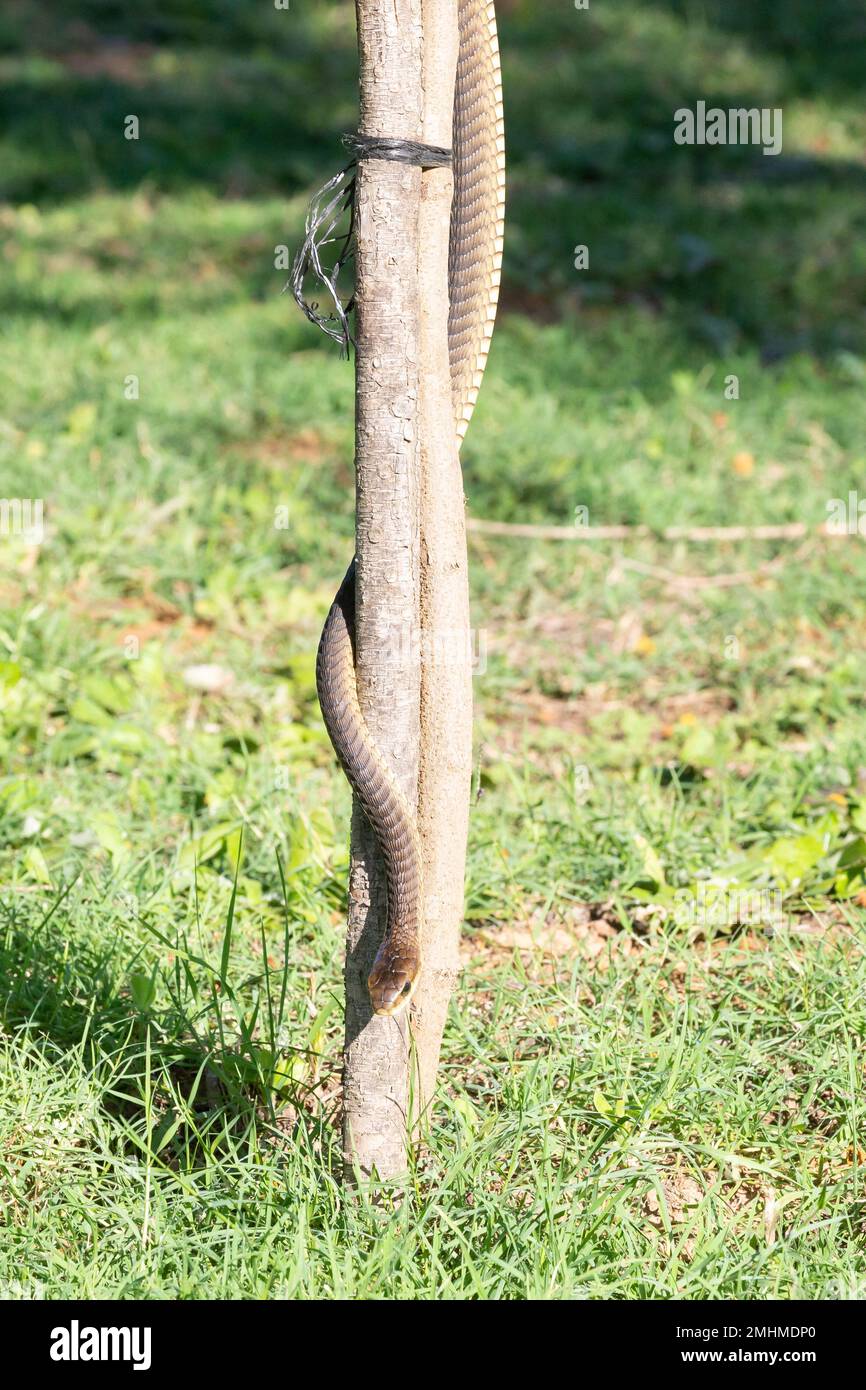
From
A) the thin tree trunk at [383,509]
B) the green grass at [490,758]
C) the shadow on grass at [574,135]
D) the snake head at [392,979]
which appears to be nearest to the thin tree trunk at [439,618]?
the thin tree trunk at [383,509]

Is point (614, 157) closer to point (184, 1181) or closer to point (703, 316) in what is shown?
point (703, 316)

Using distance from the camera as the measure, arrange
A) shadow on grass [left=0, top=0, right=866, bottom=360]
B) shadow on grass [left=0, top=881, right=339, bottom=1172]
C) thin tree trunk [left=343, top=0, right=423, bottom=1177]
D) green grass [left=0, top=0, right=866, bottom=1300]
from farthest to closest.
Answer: shadow on grass [left=0, top=0, right=866, bottom=360] < shadow on grass [left=0, top=881, right=339, bottom=1172] < green grass [left=0, top=0, right=866, bottom=1300] < thin tree trunk [left=343, top=0, right=423, bottom=1177]

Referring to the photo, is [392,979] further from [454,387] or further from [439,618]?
[454,387]

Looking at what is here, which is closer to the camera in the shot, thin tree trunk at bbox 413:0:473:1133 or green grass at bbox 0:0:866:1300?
thin tree trunk at bbox 413:0:473:1133

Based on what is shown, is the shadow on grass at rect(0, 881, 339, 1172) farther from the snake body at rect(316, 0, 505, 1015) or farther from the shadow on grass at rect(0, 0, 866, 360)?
the shadow on grass at rect(0, 0, 866, 360)

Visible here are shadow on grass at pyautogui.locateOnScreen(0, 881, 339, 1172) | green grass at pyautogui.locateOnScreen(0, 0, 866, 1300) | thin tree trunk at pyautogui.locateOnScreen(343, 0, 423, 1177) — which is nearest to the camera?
thin tree trunk at pyautogui.locateOnScreen(343, 0, 423, 1177)

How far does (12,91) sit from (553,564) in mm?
6165

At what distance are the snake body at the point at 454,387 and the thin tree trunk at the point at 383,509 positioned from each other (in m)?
0.05

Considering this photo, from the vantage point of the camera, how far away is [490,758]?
11.6ft

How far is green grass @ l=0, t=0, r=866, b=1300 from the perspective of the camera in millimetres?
2102

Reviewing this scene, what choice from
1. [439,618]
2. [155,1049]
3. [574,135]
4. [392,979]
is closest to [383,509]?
[439,618]

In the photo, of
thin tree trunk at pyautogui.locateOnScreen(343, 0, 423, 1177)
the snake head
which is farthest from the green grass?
the snake head

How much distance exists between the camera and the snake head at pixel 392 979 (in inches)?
75.8

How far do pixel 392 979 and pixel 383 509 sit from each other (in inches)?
24.9
